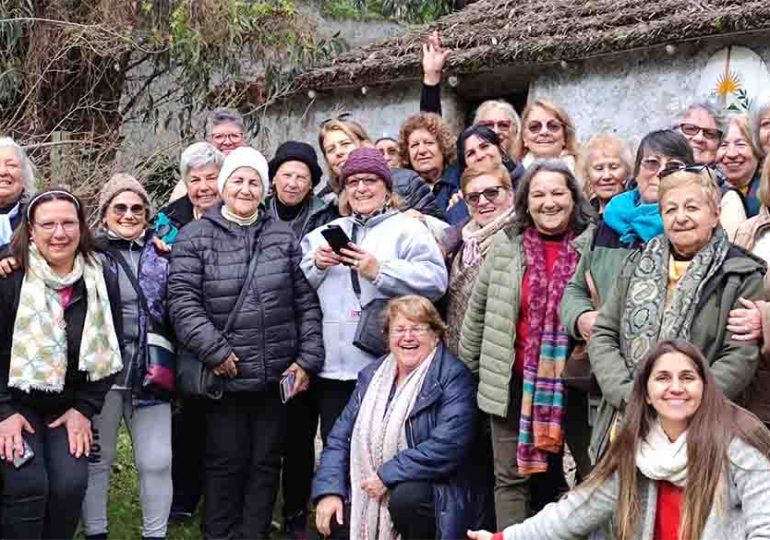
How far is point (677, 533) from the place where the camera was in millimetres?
3631

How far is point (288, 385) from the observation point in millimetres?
5031

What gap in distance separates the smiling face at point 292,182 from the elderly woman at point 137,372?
0.74m

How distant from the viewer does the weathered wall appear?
8.33 meters

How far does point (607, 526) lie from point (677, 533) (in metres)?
0.30

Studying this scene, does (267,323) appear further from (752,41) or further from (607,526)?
(752,41)

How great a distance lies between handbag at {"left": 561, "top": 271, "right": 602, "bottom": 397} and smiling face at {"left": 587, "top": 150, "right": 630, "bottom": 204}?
0.86m

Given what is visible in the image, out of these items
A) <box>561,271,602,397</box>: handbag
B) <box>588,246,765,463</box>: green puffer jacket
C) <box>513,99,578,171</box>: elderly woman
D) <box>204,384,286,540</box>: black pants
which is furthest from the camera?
<box>513,99,578,171</box>: elderly woman

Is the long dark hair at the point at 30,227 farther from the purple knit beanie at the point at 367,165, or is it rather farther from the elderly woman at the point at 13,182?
the purple knit beanie at the point at 367,165

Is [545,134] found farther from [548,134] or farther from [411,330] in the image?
[411,330]

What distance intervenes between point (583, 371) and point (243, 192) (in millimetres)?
1892

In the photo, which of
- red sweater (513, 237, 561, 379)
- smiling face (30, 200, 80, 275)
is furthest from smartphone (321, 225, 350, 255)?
smiling face (30, 200, 80, 275)

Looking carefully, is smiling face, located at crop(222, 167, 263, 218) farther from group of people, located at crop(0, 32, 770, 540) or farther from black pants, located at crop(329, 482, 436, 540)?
black pants, located at crop(329, 482, 436, 540)

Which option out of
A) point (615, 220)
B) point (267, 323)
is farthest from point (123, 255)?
point (615, 220)

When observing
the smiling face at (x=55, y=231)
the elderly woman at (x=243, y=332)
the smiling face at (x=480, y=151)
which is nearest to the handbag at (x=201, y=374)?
the elderly woman at (x=243, y=332)
